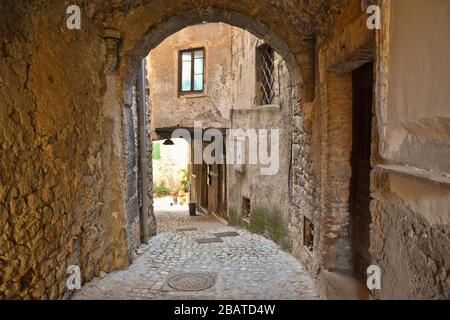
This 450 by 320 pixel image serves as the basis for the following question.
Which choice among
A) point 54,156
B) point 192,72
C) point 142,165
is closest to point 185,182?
point 192,72

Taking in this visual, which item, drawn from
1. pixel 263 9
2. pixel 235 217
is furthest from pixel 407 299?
pixel 235 217

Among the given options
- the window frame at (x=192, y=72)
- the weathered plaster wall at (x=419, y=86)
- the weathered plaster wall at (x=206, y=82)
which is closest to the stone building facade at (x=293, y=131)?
the weathered plaster wall at (x=419, y=86)

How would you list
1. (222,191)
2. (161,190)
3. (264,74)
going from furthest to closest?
(161,190) < (222,191) < (264,74)

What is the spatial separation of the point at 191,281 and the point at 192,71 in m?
6.48

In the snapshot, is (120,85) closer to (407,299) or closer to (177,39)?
(407,299)

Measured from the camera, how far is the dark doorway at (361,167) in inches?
135

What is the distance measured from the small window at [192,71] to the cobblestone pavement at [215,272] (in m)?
4.48

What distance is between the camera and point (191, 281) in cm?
413

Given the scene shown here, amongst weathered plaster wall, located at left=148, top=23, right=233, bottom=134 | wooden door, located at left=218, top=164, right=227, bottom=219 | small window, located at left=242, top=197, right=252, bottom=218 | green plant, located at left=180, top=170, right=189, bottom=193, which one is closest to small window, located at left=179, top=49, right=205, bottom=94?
weathered plaster wall, located at left=148, top=23, right=233, bottom=134

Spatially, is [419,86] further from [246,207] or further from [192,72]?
[192,72]

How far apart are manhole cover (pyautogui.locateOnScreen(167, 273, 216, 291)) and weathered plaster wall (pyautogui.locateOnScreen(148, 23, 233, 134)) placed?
16.8 ft

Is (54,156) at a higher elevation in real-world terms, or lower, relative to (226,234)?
higher

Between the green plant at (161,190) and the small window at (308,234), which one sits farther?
the green plant at (161,190)

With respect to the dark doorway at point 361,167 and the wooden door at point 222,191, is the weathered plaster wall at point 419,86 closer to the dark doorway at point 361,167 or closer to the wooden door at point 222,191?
the dark doorway at point 361,167
